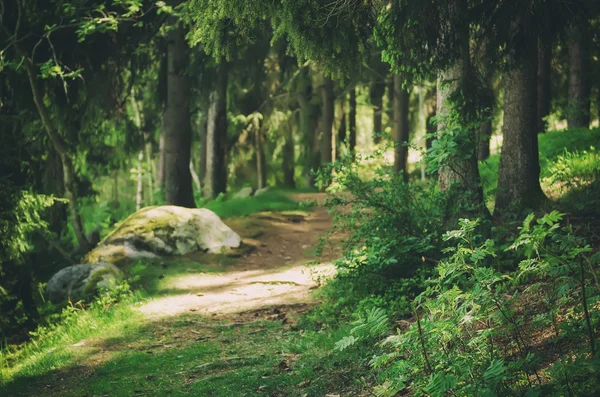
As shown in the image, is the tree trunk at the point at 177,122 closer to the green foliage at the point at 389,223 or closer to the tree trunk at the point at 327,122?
the green foliage at the point at 389,223

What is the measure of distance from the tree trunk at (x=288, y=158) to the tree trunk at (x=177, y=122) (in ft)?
35.1

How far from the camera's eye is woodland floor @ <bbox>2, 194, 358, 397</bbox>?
6.32m

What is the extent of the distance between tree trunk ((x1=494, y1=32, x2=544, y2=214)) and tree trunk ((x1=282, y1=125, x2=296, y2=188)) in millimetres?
17484

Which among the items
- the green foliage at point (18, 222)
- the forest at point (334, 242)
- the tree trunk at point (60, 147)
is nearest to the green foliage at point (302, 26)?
the forest at point (334, 242)

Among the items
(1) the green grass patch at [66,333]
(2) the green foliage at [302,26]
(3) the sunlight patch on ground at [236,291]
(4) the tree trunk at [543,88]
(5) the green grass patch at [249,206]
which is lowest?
(1) the green grass patch at [66,333]

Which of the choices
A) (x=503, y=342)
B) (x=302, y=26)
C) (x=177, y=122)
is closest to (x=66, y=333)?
(x=302, y=26)

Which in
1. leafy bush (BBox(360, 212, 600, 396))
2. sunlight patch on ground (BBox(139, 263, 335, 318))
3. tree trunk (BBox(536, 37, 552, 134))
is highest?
tree trunk (BBox(536, 37, 552, 134))

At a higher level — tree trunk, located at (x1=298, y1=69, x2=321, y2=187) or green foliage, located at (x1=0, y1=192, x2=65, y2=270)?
tree trunk, located at (x1=298, y1=69, x2=321, y2=187)

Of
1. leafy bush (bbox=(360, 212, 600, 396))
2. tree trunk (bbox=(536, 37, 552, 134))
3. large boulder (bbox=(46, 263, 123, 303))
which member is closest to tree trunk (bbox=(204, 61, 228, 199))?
tree trunk (bbox=(536, 37, 552, 134))

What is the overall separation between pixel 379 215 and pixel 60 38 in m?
8.43

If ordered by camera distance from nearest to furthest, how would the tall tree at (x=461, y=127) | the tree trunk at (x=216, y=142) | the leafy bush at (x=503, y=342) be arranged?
the leafy bush at (x=503, y=342) < the tall tree at (x=461, y=127) < the tree trunk at (x=216, y=142)

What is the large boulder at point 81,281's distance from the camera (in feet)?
35.8

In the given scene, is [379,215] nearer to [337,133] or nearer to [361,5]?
[361,5]

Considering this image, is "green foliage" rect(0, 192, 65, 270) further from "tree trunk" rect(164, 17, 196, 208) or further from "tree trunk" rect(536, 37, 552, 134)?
"tree trunk" rect(536, 37, 552, 134)
